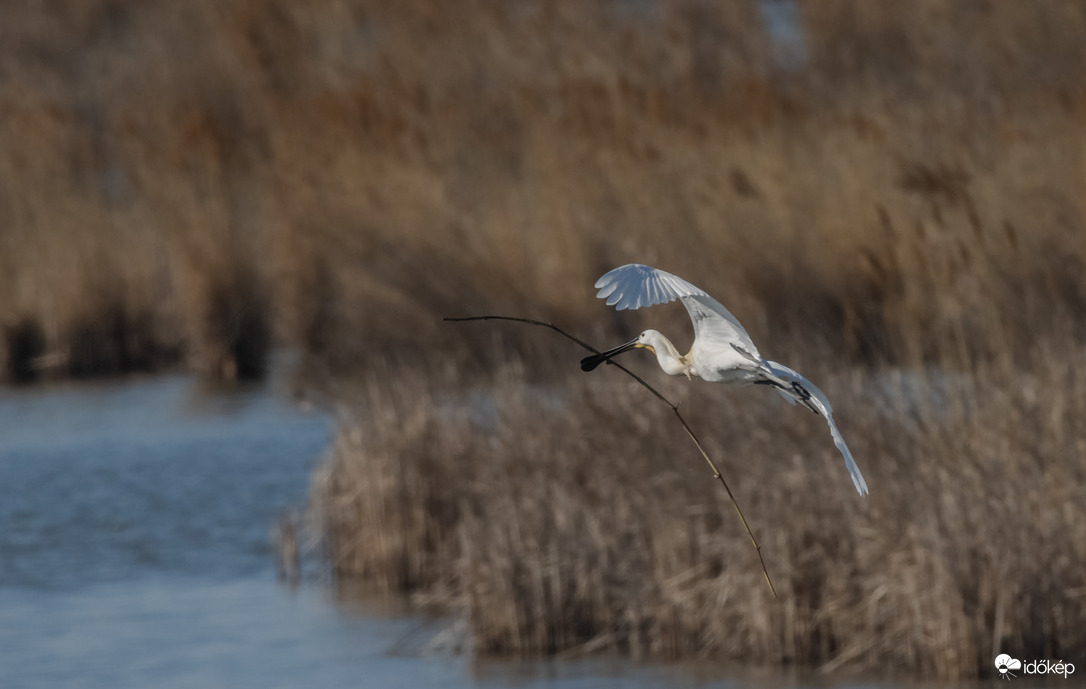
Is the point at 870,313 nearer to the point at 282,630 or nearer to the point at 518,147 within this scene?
the point at 282,630

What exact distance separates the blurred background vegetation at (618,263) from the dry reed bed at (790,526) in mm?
19

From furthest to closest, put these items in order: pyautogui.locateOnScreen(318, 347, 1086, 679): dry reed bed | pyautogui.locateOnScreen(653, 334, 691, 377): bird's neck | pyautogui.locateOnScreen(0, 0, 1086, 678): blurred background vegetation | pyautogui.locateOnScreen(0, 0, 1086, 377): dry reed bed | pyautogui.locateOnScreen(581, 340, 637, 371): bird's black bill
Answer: pyautogui.locateOnScreen(0, 0, 1086, 377): dry reed bed → pyautogui.locateOnScreen(0, 0, 1086, 678): blurred background vegetation → pyautogui.locateOnScreen(318, 347, 1086, 679): dry reed bed → pyautogui.locateOnScreen(653, 334, 691, 377): bird's neck → pyautogui.locateOnScreen(581, 340, 637, 371): bird's black bill

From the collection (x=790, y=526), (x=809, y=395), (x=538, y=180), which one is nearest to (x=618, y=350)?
(x=809, y=395)

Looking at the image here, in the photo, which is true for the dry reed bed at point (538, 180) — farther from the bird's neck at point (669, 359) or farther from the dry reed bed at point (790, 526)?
the bird's neck at point (669, 359)

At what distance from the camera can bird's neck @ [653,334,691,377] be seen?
3570 millimetres

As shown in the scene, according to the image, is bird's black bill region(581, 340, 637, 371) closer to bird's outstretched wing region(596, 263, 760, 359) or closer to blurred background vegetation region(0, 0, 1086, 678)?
bird's outstretched wing region(596, 263, 760, 359)

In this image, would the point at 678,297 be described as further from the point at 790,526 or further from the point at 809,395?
the point at 790,526

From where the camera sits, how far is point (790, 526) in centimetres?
873

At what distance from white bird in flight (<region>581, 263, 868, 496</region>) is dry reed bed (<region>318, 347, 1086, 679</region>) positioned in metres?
4.95

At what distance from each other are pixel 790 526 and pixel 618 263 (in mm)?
4093

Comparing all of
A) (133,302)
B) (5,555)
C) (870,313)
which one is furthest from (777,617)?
(133,302)

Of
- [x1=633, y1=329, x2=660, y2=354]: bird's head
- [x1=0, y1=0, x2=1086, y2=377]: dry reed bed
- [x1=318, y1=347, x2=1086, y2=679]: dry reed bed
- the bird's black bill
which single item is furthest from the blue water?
the bird's black bill

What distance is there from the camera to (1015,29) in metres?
16.6

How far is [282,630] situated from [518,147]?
792cm
